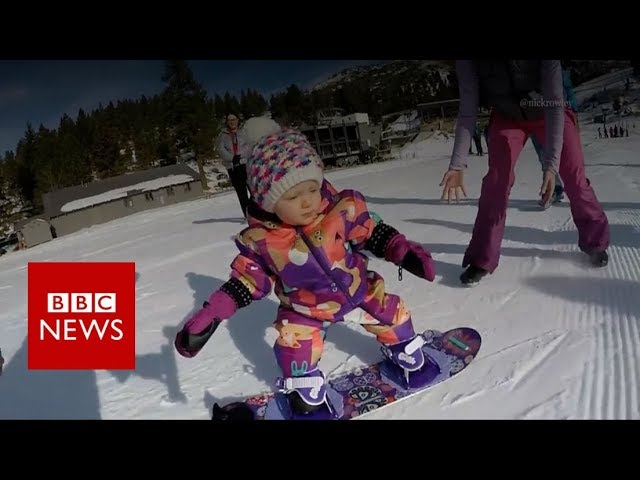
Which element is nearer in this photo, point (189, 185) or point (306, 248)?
point (306, 248)

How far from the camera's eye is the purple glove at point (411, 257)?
1.45 m

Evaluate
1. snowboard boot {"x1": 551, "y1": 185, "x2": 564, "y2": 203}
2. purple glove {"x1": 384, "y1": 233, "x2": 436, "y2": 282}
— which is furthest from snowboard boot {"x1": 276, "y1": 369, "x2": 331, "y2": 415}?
snowboard boot {"x1": 551, "y1": 185, "x2": 564, "y2": 203}

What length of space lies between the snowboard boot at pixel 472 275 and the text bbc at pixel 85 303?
1518 mm

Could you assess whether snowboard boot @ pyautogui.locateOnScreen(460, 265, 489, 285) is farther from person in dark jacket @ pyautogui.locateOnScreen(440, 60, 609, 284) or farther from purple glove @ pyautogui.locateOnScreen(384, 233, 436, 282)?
purple glove @ pyautogui.locateOnScreen(384, 233, 436, 282)

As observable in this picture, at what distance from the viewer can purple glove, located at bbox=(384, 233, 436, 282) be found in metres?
→ 1.45

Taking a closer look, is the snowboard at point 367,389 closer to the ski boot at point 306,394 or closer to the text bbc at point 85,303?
the ski boot at point 306,394

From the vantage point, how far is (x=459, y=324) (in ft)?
6.39

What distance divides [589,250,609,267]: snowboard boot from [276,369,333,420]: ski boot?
1.39 metres

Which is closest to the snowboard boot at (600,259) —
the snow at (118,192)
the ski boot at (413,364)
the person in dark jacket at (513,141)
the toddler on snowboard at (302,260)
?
the person in dark jacket at (513,141)
